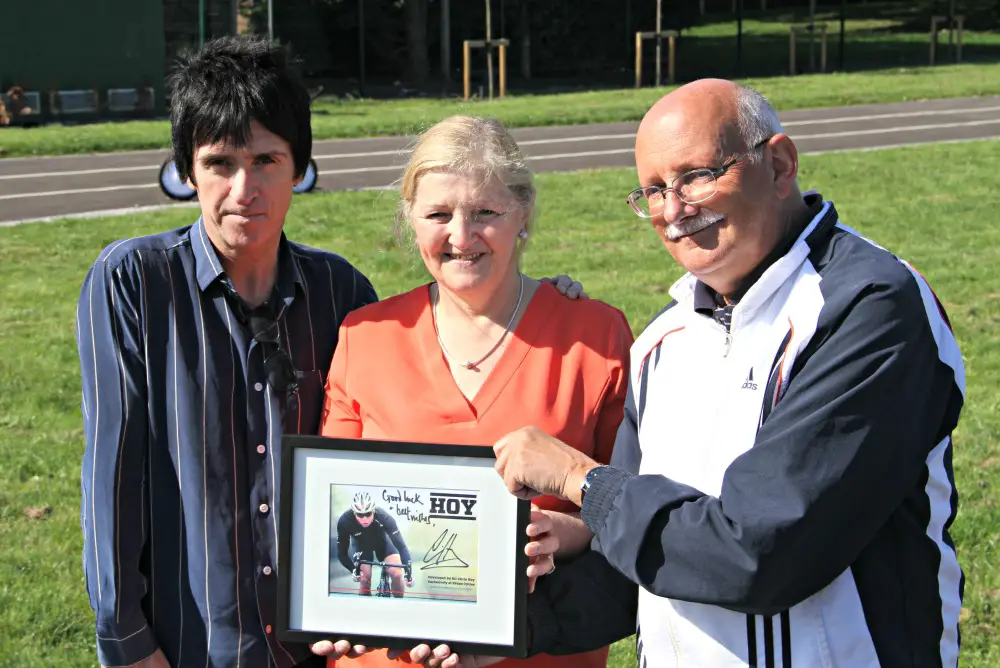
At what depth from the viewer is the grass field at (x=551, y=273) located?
6.16 m

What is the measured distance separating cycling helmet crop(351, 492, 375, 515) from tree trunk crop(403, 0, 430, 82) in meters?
33.5

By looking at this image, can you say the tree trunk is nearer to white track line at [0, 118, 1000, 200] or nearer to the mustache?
white track line at [0, 118, 1000, 200]

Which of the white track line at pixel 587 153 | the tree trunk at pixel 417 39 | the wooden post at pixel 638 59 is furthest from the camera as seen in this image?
the tree trunk at pixel 417 39

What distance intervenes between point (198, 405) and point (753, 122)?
5.56 ft

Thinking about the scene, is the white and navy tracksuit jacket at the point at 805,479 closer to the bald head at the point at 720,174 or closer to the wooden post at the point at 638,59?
the bald head at the point at 720,174

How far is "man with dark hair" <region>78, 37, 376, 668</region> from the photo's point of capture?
3.49 metres

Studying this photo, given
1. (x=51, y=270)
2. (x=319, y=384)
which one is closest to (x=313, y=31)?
(x=51, y=270)

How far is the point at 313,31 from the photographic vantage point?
35.0 metres

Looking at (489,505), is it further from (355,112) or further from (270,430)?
(355,112)

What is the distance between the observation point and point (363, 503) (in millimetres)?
3398

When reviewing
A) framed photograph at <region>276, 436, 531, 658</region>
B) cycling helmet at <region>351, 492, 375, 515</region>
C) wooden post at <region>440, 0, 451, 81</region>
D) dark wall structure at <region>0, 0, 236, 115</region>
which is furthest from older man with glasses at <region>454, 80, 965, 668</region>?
wooden post at <region>440, 0, 451, 81</region>

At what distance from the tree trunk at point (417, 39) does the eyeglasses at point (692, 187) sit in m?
33.7

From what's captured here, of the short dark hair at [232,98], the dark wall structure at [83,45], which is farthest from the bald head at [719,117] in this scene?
the dark wall structure at [83,45]
